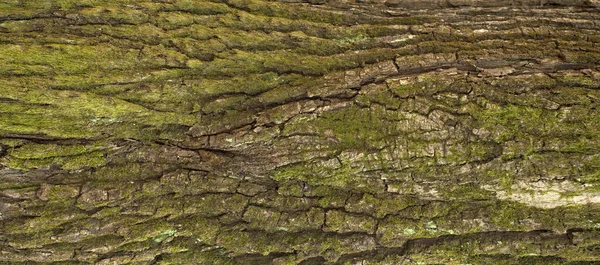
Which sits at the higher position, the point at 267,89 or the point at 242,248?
the point at 267,89

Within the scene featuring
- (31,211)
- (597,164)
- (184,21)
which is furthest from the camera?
(184,21)

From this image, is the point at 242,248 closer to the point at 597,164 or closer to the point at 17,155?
the point at 17,155

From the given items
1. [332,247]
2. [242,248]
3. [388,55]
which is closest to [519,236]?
[332,247]

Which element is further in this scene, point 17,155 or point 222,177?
point 222,177

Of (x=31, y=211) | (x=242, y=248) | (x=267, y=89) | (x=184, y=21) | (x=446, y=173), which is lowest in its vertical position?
(x=242, y=248)

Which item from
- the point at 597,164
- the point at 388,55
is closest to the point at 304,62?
the point at 388,55

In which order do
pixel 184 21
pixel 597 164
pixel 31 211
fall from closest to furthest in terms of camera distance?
pixel 597 164, pixel 31 211, pixel 184 21
